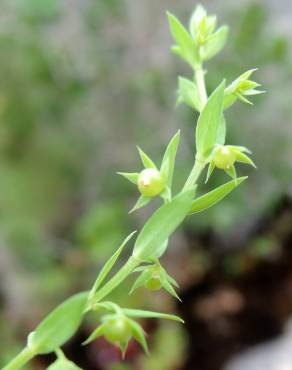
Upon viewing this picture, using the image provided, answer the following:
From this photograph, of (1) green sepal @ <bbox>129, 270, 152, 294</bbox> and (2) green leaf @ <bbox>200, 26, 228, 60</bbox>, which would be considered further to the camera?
(2) green leaf @ <bbox>200, 26, 228, 60</bbox>

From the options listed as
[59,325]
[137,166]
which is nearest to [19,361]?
[59,325]

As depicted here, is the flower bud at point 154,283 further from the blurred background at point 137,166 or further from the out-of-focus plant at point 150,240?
the blurred background at point 137,166

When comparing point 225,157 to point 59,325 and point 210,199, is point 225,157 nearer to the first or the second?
point 210,199

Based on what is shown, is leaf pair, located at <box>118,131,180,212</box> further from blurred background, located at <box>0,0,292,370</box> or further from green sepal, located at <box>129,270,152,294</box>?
blurred background, located at <box>0,0,292,370</box>

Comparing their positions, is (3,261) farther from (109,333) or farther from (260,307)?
(109,333)

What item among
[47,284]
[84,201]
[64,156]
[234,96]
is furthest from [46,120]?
[234,96]

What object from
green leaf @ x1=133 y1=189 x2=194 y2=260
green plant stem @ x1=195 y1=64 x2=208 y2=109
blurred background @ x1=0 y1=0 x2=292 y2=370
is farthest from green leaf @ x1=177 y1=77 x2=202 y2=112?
blurred background @ x1=0 y1=0 x2=292 y2=370

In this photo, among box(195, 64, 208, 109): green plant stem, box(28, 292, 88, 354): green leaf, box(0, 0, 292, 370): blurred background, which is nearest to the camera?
box(28, 292, 88, 354): green leaf
